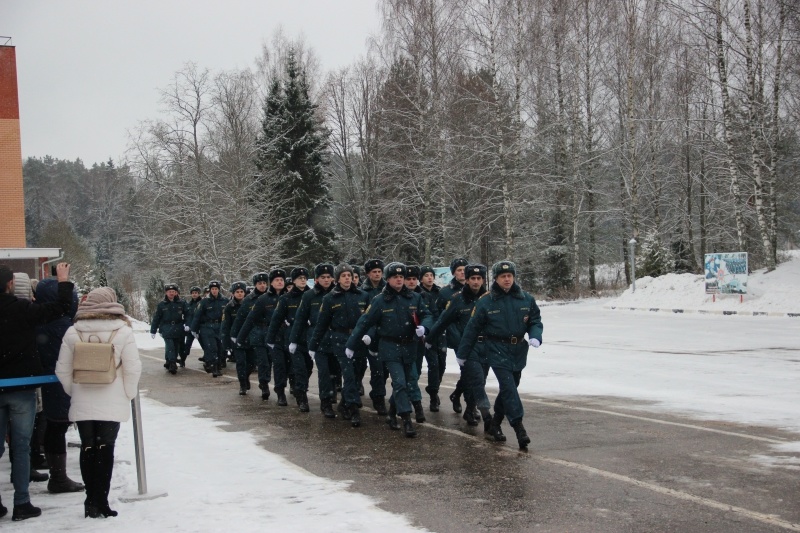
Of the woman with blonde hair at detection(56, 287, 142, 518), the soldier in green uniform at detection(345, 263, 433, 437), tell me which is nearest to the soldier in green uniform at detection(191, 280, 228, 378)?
the soldier in green uniform at detection(345, 263, 433, 437)

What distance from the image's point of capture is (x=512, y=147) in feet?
114

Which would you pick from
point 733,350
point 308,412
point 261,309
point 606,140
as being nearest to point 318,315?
point 308,412

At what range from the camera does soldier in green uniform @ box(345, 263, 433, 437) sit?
945cm

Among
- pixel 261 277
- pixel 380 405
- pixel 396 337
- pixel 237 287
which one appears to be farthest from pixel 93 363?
pixel 237 287

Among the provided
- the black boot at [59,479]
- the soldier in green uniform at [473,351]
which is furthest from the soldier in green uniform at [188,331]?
the black boot at [59,479]

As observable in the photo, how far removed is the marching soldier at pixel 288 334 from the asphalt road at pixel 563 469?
474 mm

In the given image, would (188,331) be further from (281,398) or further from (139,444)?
(139,444)

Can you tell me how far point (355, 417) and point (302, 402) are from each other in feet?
5.26

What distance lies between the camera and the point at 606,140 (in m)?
46.6

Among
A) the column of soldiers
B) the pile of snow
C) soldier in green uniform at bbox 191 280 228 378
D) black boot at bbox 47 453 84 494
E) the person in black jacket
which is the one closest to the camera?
the person in black jacket

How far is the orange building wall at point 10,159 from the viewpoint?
1204 inches

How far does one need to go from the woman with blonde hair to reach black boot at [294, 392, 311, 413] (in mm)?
5481

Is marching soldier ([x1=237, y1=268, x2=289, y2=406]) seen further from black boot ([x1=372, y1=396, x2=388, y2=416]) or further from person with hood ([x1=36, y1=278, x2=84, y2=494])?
person with hood ([x1=36, y1=278, x2=84, y2=494])

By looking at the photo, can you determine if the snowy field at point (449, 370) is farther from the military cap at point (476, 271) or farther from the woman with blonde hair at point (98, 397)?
the military cap at point (476, 271)
